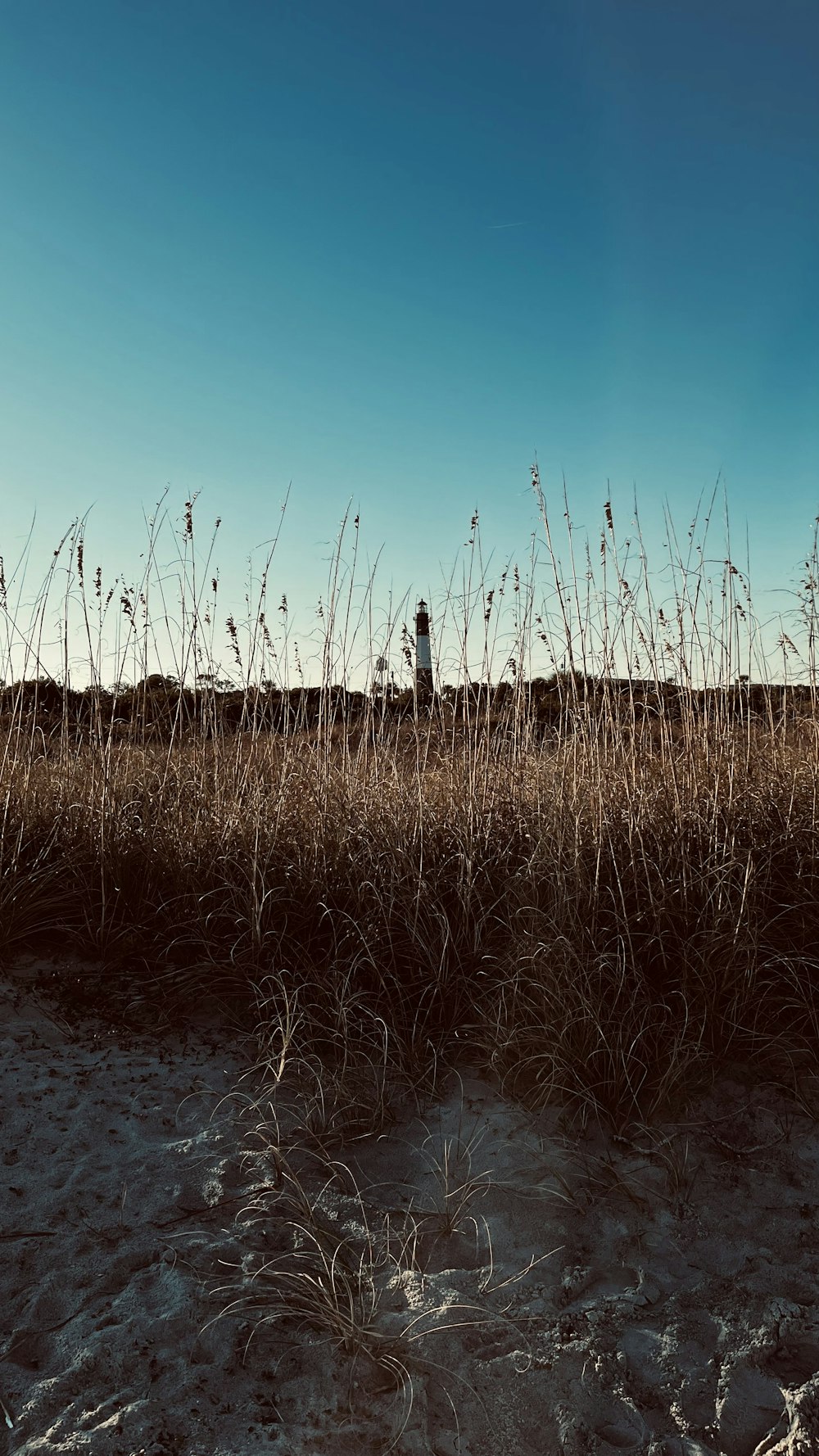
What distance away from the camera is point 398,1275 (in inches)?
88.0

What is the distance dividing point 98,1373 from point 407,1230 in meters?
0.79

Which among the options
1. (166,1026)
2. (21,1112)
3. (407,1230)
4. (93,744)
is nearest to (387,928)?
(166,1026)

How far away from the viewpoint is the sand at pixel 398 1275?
6.23 feet

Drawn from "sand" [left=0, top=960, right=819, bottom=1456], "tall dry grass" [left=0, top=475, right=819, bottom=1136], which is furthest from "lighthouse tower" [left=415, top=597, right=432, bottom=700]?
"sand" [left=0, top=960, right=819, bottom=1456]

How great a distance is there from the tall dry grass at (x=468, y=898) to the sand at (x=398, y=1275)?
20cm

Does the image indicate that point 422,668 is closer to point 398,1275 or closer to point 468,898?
point 468,898

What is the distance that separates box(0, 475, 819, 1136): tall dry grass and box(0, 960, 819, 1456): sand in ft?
0.65

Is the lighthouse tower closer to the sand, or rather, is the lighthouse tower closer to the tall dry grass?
the tall dry grass

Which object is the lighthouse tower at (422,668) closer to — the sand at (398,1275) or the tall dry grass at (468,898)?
the tall dry grass at (468,898)

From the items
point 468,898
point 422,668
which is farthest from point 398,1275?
point 422,668

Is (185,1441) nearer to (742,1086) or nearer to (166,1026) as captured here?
(166,1026)

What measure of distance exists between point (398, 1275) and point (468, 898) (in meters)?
1.41

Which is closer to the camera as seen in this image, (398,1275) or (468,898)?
(398,1275)

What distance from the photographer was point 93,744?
4.70 m
